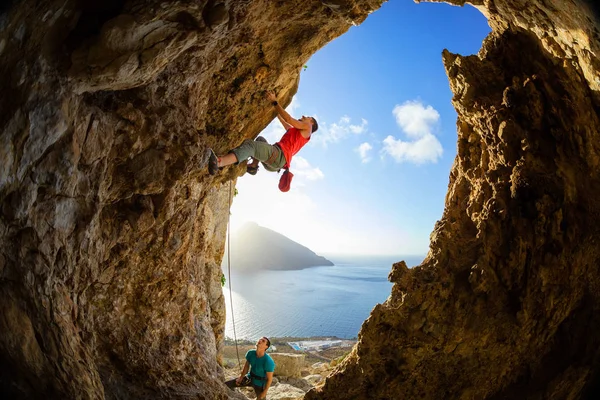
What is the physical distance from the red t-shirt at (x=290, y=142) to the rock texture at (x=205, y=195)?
55.2 inches

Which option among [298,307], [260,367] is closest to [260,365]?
[260,367]

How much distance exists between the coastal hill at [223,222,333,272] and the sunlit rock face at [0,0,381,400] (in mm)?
86862

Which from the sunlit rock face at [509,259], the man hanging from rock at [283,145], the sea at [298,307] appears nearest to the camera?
the sunlit rock face at [509,259]

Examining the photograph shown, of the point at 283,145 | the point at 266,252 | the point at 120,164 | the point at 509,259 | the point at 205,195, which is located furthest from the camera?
the point at 266,252

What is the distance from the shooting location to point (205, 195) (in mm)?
7555

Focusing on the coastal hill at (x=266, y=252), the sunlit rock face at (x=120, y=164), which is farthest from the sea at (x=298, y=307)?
the sunlit rock face at (x=120, y=164)

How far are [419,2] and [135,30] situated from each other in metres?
5.16

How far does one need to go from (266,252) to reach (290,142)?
115 m

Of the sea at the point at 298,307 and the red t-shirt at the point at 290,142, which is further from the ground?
the red t-shirt at the point at 290,142

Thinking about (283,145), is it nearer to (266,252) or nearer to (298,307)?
(298,307)

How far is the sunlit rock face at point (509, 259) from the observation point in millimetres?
4938

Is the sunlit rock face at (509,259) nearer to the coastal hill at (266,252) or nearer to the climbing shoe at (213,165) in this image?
the climbing shoe at (213,165)

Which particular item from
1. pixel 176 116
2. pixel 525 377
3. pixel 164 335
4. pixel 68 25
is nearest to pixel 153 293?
pixel 164 335

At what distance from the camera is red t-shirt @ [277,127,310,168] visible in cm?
620
